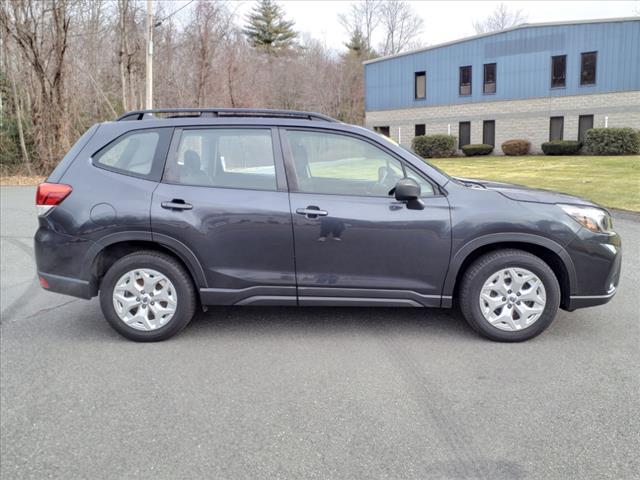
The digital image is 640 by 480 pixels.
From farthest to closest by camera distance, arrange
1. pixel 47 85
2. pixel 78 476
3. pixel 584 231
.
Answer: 1. pixel 47 85
2. pixel 584 231
3. pixel 78 476

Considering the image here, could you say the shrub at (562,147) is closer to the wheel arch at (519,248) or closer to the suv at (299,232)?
the suv at (299,232)

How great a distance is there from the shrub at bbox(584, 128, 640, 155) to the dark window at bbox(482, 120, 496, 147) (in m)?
6.41

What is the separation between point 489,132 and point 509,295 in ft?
103

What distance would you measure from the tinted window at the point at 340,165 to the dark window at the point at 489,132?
30.8 m

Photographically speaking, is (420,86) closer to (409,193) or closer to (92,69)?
(92,69)

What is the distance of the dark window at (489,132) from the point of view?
109 ft

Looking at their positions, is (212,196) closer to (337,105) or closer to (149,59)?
(149,59)

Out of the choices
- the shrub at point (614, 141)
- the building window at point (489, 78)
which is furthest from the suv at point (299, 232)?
the building window at point (489, 78)

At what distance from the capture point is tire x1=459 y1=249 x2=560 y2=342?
167 inches

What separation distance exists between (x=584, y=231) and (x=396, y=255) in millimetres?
1480

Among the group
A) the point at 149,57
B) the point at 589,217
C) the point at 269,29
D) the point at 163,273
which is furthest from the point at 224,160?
the point at 269,29

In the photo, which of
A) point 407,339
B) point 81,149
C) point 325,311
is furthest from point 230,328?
point 81,149

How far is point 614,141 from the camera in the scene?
87.6 ft

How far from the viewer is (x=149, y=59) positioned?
61.1 ft
